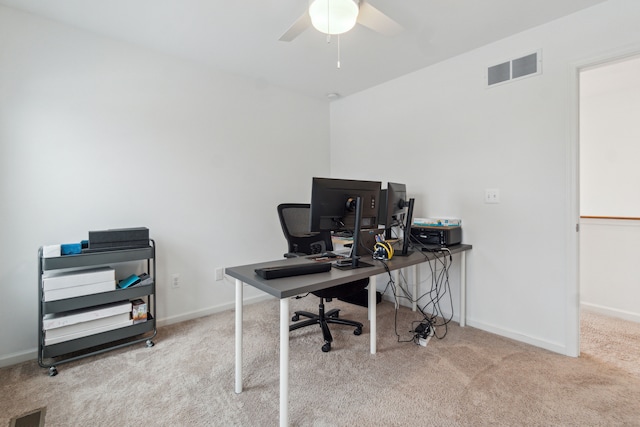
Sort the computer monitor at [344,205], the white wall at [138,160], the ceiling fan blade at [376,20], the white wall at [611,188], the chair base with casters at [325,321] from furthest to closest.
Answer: the white wall at [611,188]
the chair base with casters at [325,321]
the white wall at [138,160]
the computer monitor at [344,205]
the ceiling fan blade at [376,20]

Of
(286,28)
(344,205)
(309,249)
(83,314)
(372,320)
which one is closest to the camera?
(344,205)

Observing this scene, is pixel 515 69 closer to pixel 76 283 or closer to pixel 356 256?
pixel 356 256

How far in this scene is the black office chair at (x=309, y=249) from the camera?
7.07 feet

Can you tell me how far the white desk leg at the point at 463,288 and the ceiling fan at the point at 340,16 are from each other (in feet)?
6.13

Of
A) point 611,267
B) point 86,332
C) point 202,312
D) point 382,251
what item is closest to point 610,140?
point 611,267

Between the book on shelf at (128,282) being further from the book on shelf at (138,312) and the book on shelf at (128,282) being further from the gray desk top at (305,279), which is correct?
the gray desk top at (305,279)

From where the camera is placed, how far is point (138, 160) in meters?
2.48

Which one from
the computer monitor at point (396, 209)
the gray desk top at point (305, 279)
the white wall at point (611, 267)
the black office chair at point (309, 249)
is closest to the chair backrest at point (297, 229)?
the black office chair at point (309, 249)

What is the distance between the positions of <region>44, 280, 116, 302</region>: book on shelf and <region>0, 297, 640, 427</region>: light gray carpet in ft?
1.55

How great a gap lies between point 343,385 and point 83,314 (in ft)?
5.78

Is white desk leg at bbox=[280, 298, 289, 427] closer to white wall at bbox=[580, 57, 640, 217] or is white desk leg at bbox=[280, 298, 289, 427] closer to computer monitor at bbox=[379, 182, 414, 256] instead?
computer monitor at bbox=[379, 182, 414, 256]

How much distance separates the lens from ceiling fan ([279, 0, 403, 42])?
4.96 feet

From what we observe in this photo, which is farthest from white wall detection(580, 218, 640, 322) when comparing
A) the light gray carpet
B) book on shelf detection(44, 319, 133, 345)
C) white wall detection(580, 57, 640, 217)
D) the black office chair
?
book on shelf detection(44, 319, 133, 345)

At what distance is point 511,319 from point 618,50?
197 cm
